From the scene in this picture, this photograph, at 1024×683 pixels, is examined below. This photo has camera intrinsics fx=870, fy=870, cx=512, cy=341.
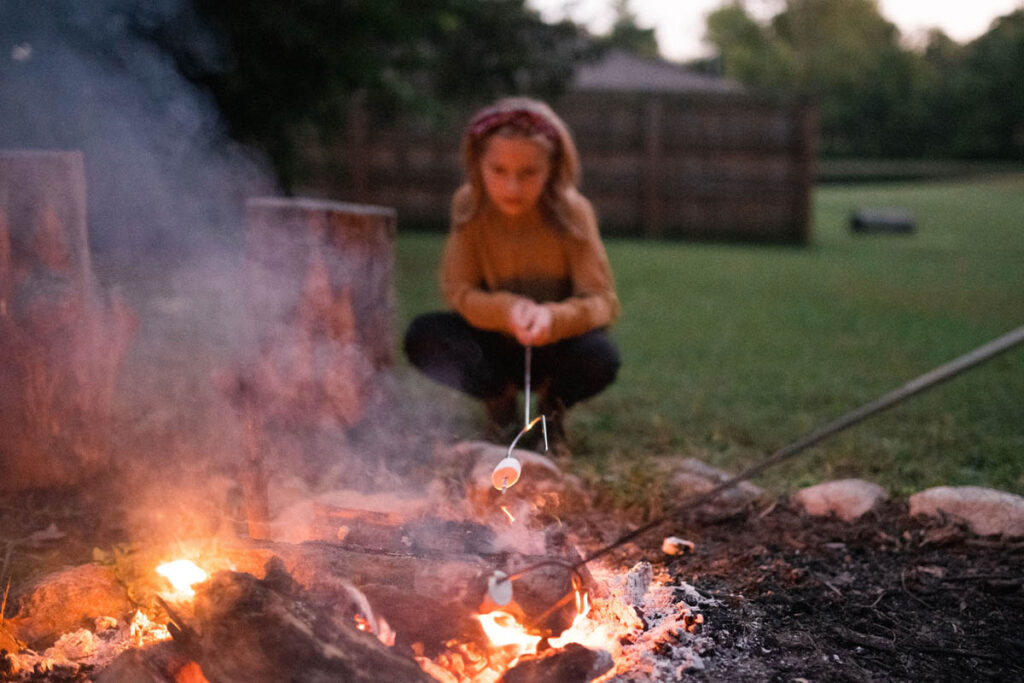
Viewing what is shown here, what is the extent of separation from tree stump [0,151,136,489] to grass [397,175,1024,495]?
1.54 m

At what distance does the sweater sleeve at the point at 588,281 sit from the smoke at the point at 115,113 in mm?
2495

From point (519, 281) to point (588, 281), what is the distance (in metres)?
0.27

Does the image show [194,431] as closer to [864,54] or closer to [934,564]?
[934,564]

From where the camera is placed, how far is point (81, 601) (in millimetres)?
2002

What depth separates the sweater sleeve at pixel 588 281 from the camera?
3.10m

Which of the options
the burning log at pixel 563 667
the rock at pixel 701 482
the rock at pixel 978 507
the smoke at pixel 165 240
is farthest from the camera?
the smoke at pixel 165 240

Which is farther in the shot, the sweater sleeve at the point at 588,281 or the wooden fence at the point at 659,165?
the wooden fence at the point at 659,165

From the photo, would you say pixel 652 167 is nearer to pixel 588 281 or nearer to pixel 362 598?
pixel 588 281

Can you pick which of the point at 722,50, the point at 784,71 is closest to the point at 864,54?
the point at 784,71

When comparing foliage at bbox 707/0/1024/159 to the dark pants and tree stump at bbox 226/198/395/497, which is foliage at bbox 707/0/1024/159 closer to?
the dark pants

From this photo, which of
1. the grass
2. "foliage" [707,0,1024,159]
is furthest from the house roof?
"foliage" [707,0,1024,159]

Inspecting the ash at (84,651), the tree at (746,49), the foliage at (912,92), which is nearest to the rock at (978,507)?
the ash at (84,651)

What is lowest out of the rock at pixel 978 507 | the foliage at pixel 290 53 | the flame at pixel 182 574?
the rock at pixel 978 507

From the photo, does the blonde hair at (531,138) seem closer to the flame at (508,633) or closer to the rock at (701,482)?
the rock at (701,482)
